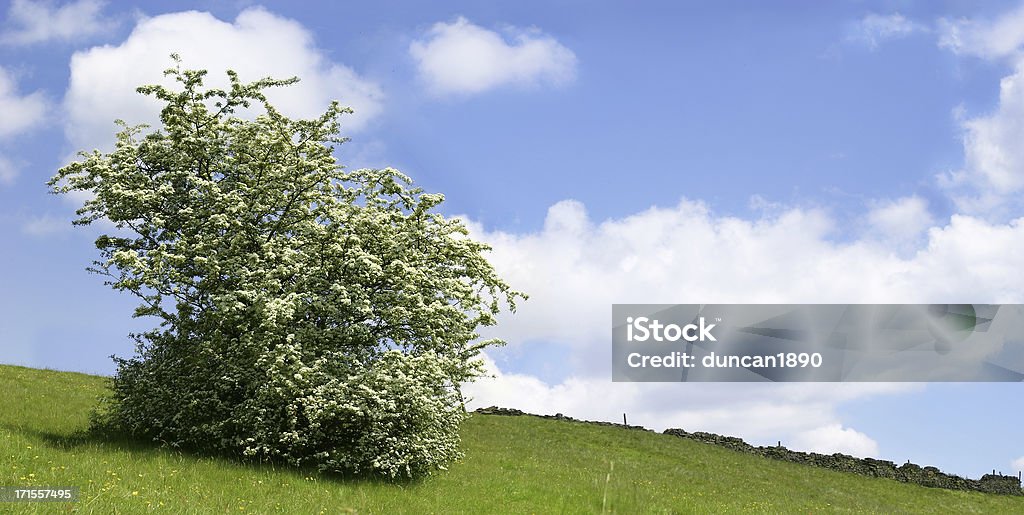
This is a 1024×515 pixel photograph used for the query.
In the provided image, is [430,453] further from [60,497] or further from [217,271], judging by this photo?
[60,497]

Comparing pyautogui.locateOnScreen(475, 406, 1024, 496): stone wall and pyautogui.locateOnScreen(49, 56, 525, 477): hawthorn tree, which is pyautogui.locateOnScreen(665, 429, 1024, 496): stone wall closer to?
pyautogui.locateOnScreen(475, 406, 1024, 496): stone wall

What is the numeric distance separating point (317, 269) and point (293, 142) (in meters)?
5.45

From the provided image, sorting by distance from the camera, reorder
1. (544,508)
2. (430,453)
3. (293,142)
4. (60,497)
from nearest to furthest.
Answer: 1. (60,497)
2. (544,508)
3. (430,453)
4. (293,142)

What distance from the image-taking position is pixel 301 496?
65.1 ft

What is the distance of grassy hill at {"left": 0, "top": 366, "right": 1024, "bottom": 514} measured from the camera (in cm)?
1738

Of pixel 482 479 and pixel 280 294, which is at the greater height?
pixel 280 294

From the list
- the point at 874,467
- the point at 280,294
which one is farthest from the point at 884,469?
the point at 280,294

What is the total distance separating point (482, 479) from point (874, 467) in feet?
134

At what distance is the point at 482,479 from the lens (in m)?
28.1

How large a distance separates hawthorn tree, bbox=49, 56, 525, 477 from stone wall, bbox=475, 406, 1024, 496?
35691 millimetres

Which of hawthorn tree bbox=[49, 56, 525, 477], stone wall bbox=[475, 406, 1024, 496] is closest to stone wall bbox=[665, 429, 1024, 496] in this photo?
stone wall bbox=[475, 406, 1024, 496]

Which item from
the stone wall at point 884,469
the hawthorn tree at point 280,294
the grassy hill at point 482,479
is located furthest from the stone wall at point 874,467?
the hawthorn tree at point 280,294

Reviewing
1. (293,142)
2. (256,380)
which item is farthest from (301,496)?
(293,142)

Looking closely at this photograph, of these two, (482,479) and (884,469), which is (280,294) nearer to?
(482,479)
